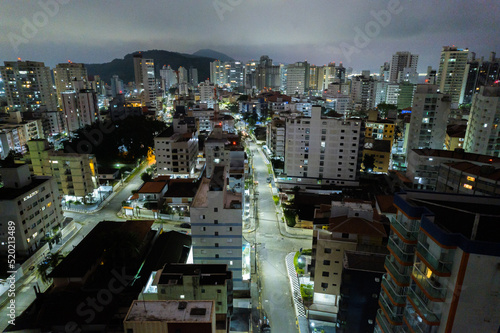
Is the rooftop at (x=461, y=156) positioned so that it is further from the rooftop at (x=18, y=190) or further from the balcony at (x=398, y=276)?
the rooftop at (x=18, y=190)

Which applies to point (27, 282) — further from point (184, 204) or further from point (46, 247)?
point (184, 204)

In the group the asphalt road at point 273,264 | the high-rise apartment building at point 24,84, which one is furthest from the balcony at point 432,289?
the high-rise apartment building at point 24,84

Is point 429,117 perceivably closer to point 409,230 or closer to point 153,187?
point 409,230

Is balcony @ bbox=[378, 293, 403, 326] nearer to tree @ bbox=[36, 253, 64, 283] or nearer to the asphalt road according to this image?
the asphalt road

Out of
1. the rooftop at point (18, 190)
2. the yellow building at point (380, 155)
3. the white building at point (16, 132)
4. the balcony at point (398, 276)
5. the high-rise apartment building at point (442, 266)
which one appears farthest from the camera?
the white building at point (16, 132)

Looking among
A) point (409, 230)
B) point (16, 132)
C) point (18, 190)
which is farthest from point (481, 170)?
point (16, 132)

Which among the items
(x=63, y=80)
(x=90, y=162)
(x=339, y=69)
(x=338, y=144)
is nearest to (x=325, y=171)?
(x=338, y=144)
